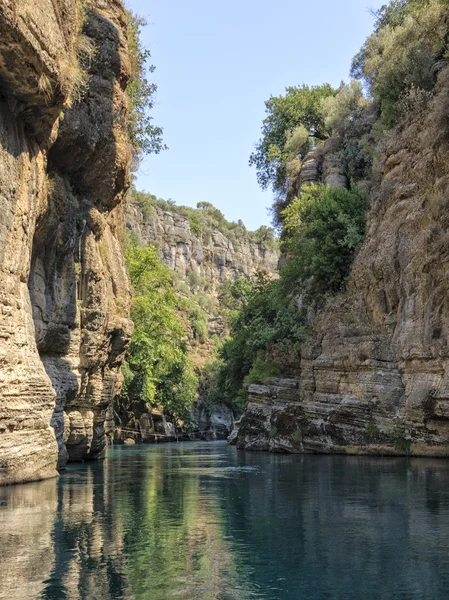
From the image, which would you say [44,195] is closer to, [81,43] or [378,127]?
[81,43]

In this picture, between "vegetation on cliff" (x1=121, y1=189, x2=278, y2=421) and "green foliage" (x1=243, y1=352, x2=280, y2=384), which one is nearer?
"green foliage" (x1=243, y1=352, x2=280, y2=384)

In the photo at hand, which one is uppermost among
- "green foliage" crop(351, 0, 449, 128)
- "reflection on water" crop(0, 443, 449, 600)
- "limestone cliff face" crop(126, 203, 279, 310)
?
"limestone cliff face" crop(126, 203, 279, 310)

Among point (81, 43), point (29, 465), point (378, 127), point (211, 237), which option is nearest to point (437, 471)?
point (29, 465)

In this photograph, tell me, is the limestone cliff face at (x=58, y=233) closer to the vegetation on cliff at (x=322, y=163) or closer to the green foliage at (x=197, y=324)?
the vegetation on cliff at (x=322, y=163)

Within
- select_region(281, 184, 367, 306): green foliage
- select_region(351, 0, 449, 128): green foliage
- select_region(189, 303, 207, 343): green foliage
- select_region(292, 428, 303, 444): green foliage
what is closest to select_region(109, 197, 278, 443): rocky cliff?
select_region(189, 303, 207, 343): green foliage

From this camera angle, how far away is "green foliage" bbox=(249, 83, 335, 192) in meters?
54.6

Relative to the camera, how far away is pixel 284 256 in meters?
52.6

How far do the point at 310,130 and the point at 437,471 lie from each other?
A: 40828mm

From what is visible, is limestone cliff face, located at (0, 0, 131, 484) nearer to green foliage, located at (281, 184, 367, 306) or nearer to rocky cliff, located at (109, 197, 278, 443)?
green foliage, located at (281, 184, 367, 306)

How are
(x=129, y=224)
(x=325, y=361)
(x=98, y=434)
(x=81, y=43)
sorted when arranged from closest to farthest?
(x=81, y=43) < (x=98, y=434) < (x=325, y=361) < (x=129, y=224)

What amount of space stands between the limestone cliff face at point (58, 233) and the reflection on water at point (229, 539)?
2436mm

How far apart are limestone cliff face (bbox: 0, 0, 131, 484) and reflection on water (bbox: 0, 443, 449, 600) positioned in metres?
2.44

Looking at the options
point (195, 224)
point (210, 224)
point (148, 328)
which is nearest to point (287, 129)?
point (148, 328)

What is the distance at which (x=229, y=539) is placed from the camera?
34.4 feet
